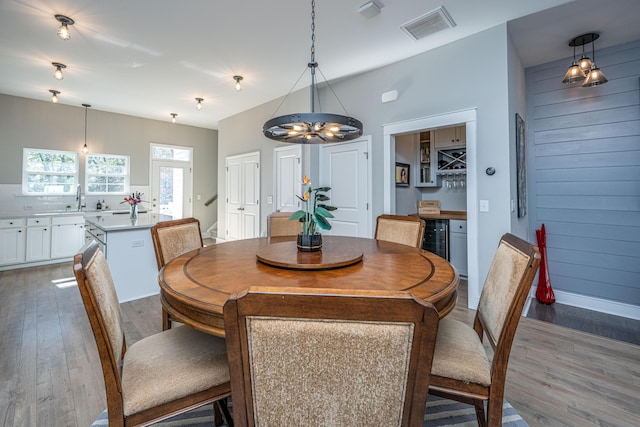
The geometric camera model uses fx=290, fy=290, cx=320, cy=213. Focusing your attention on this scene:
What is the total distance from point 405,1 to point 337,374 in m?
2.98

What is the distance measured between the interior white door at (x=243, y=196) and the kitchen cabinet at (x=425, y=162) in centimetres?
291

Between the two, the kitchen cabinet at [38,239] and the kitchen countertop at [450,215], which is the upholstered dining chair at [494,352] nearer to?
A: the kitchen countertop at [450,215]

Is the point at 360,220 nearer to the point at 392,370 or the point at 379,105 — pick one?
the point at 379,105

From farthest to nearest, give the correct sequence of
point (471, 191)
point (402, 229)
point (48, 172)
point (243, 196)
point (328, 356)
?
1. point (243, 196)
2. point (48, 172)
3. point (471, 191)
4. point (402, 229)
5. point (328, 356)

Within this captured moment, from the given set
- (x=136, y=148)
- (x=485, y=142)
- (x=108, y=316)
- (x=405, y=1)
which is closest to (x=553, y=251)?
(x=485, y=142)

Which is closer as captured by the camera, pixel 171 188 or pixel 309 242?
pixel 309 242

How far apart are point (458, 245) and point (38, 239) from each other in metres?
6.65

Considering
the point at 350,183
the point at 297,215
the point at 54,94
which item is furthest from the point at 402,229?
the point at 54,94

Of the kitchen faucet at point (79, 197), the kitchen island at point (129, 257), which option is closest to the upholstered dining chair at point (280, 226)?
the kitchen island at point (129, 257)

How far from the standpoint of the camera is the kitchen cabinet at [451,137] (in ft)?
14.9

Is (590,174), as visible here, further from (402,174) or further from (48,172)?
(48,172)

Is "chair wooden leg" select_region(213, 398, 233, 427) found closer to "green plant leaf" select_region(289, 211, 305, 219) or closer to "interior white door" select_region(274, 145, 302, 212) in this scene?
"green plant leaf" select_region(289, 211, 305, 219)

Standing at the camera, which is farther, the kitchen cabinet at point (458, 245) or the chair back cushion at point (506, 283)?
the kitchen cabinet at point (458, 245)

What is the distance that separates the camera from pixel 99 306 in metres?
0.90
